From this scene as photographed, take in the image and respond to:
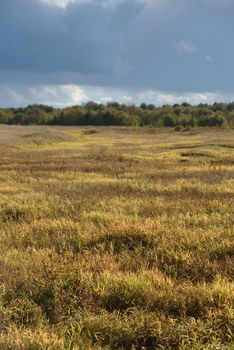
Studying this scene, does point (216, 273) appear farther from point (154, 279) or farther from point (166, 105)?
point (166, 105)

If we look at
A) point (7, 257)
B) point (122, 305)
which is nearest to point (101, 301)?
point (122, 305)

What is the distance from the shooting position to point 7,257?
8.45 metres

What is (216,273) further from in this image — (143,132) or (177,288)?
(143,132)

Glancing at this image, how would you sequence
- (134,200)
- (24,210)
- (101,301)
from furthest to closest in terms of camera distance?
(134,200), (24,210), (101,301)

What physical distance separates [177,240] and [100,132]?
274ft

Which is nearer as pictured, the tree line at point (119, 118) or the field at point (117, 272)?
the field at point (117, 272)

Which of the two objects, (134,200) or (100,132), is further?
(100,132)

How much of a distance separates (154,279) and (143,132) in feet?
292

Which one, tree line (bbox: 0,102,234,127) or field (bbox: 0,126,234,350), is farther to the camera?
tree line (bbox: 0,102,234,127)

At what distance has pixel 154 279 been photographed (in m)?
6.85

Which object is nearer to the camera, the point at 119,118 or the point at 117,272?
the point at 117,272

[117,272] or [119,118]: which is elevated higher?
[117,272]

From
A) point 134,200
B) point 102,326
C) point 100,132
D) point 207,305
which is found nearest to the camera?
point 102,326

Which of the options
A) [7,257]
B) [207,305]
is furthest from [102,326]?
[7,257]
